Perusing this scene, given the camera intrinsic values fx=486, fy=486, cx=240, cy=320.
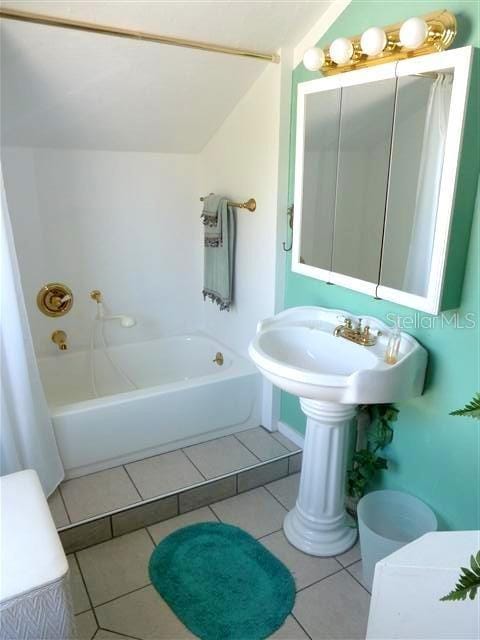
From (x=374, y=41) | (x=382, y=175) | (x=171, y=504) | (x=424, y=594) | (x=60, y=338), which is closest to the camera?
(x=424, y=594)

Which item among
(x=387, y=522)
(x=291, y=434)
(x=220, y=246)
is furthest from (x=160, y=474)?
(x=220, y=246)

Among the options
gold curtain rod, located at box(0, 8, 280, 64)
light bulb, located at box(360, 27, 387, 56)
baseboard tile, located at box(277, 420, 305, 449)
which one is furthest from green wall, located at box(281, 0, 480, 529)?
baseboard tile, located at box(277, 420, 305, 449)

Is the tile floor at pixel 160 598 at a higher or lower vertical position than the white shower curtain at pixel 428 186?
lower

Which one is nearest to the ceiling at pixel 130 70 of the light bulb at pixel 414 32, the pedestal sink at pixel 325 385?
the light bulb at pixel 414 32

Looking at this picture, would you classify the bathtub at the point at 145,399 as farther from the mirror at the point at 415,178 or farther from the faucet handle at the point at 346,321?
the mirror at the point at 415,178

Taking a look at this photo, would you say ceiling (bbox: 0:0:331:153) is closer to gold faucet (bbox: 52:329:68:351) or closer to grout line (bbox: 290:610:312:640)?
gold faucet (bbox: 52:329:68:351)

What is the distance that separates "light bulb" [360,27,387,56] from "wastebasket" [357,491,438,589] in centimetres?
164

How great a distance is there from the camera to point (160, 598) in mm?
1791

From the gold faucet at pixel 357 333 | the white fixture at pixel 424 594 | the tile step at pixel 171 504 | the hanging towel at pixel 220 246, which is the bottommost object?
the tile step at pixel 171 504

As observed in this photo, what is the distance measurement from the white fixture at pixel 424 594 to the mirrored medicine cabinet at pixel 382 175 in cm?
73

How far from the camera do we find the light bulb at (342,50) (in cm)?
170

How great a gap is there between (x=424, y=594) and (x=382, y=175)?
137cm

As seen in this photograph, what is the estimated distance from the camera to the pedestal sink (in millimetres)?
1644

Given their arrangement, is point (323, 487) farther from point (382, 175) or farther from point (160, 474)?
point (382, 175)
